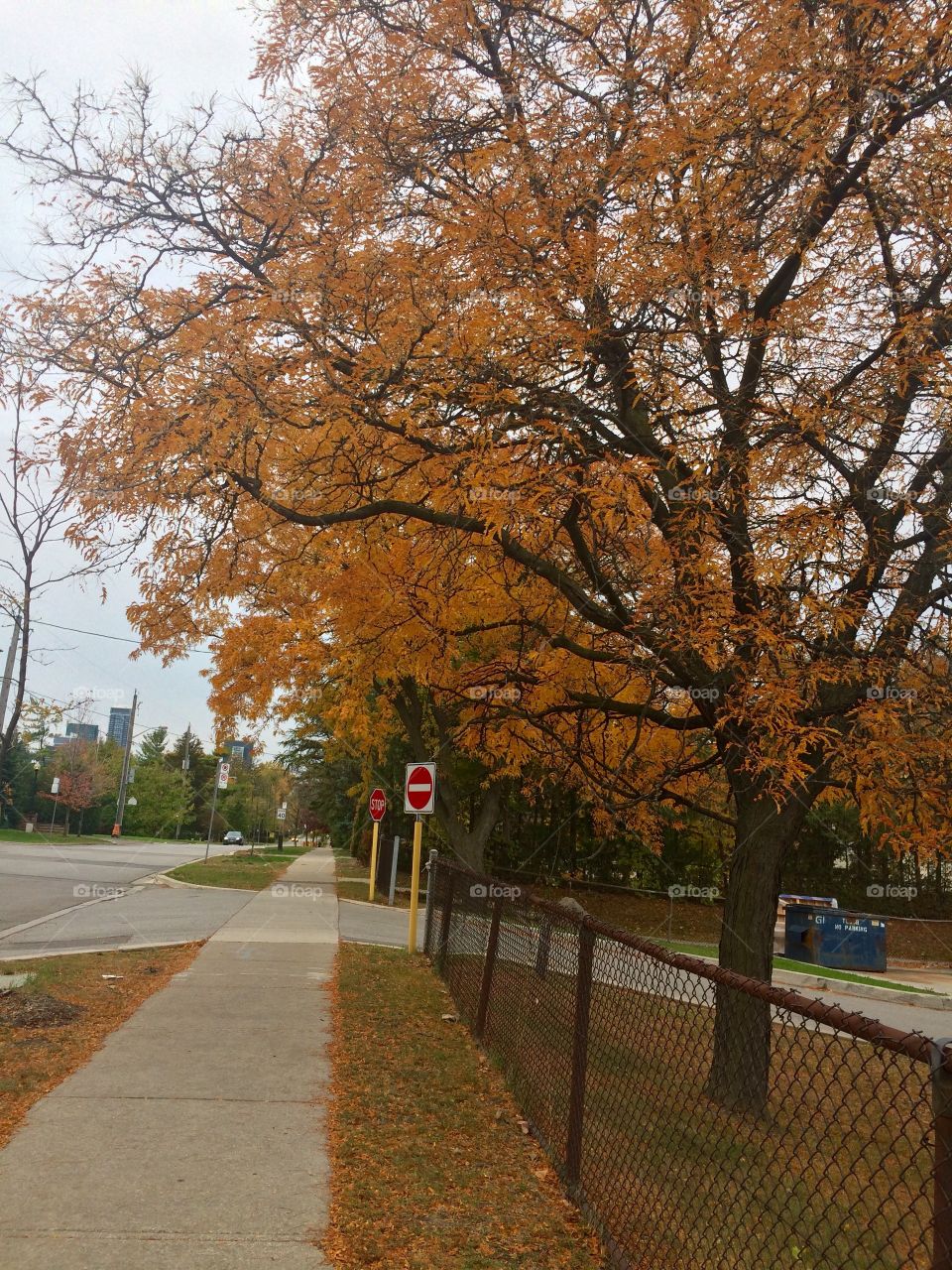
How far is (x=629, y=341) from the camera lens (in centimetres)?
751

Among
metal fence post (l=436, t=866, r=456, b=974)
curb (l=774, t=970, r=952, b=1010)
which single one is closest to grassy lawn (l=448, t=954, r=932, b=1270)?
metal fence post (l=436, t=866, r=456, b=974)

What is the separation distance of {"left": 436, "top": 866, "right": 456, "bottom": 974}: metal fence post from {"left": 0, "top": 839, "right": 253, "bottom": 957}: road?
4.21 m

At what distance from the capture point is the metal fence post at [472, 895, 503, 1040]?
759 cm

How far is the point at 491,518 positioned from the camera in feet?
20.8

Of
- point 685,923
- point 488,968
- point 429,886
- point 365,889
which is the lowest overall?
point 365,889

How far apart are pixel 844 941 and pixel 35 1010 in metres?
16.7

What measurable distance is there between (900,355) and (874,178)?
4.74ft

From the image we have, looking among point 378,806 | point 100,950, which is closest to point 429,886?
point 100,950

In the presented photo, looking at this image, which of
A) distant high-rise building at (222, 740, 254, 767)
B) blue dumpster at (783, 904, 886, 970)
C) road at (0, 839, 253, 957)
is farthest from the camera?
distant high-rise building at (222, 740, 254, 767)

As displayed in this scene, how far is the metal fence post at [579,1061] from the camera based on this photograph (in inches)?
190

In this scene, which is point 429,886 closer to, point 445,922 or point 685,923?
point 445,922

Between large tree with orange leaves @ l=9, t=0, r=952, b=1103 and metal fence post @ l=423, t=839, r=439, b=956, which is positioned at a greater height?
large tree with orange leaves @ l=9, t=0, r=952, b=1103

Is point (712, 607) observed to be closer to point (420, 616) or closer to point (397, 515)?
point (420, 616)

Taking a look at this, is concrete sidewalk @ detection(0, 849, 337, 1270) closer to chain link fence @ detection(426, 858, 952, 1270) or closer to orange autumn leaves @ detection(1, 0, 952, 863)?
chain link fence @ detection(426, 858, 952, 1270)
